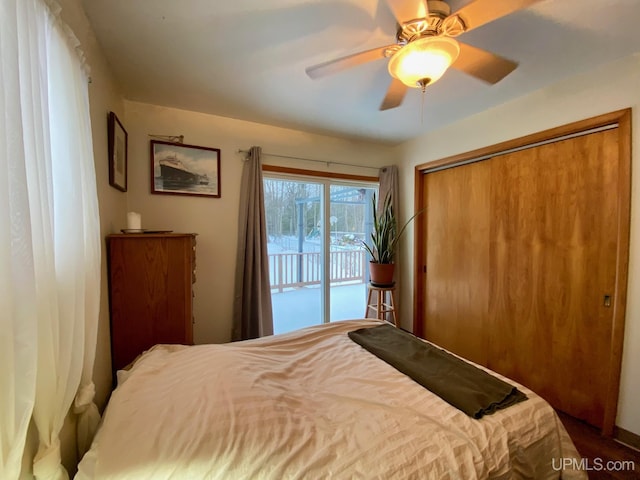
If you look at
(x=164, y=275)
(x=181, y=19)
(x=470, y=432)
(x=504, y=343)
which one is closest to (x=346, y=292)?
(x=504, y=343)

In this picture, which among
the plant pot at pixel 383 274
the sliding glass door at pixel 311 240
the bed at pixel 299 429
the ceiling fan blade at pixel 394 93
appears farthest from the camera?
the sliding glass door at pixel 311 240

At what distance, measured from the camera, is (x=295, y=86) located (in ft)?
6.81

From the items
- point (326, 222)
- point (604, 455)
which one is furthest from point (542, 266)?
point (326, 222)

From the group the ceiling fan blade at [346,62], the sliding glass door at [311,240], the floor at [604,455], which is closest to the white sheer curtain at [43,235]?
the ceiling fan blade at [346,62]

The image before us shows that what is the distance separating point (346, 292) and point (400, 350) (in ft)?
7.68

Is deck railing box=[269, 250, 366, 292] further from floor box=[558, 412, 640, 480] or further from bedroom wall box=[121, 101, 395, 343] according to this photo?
floor box=[558, 412, 640, 480]

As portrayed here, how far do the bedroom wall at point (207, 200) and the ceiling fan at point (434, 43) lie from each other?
1.60m

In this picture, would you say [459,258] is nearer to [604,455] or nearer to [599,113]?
[599,113]

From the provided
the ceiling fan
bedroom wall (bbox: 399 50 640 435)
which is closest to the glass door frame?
bedroom wall (bbox: 399 50 640 435)

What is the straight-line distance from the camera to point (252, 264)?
2697 millimetres

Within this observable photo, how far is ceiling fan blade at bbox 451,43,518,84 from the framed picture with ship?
214 cm

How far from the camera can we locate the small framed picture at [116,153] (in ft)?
5.78

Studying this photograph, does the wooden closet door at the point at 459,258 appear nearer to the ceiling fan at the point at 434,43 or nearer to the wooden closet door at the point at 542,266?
the wooden closet door at the point at 542,266

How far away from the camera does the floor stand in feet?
5.18
